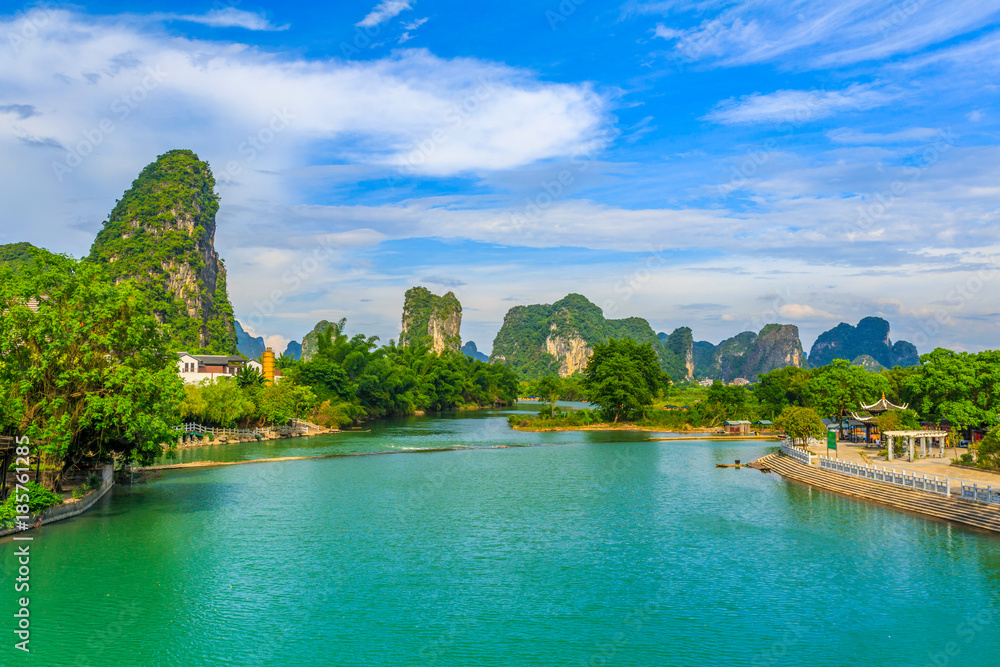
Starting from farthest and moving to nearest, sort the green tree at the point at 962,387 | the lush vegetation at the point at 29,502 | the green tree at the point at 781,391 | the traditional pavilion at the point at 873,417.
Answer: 1. the green tree at the point at 781,391
2. the traditional pavilion at the point at 873,417
3. the green tree at the point at 962,387
4. the lush vegetation at the point at 29,502

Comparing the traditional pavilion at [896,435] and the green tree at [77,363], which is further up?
the green tree at [77,363]

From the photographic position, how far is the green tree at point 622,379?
7181cm

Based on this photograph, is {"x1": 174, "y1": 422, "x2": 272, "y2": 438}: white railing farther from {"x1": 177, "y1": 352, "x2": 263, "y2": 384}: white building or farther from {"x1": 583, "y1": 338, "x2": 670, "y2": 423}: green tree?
{"x1": 583, "y1": 338, "x2": 670, "y2": 423}: green tree

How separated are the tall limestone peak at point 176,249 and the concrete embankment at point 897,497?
97.5 metres

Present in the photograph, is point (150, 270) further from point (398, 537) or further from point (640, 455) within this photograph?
point (398, 537)

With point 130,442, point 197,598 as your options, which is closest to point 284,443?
point 130,442

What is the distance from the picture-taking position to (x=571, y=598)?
695 inches

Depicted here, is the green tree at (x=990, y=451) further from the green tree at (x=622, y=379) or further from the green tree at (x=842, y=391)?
the green tree at (x=622, y=379)

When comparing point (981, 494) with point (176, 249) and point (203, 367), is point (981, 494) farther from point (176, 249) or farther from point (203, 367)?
point (176, 249)

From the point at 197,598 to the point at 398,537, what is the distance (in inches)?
301

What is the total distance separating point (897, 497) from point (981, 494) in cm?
378

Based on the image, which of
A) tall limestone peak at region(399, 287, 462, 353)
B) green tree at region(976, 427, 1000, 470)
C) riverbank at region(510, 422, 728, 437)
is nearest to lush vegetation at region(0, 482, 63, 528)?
green tree at region(976, 427, 1000, 470)

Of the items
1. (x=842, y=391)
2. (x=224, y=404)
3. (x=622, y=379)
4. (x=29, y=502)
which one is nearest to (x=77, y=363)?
(x=29, y=502)

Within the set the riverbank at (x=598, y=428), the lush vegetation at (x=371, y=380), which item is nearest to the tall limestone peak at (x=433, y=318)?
the lush vegetation at (x=371, y=380)
